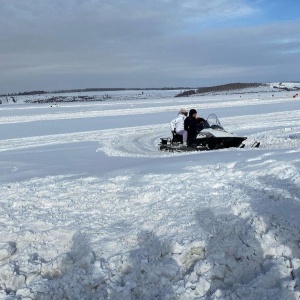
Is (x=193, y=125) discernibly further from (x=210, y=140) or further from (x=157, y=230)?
(x=157, y=230)

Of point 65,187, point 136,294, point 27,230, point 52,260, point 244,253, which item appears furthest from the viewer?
point 65,187

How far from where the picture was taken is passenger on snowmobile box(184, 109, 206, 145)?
46.3 feet

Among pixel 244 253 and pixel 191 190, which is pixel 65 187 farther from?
pixel 244 253

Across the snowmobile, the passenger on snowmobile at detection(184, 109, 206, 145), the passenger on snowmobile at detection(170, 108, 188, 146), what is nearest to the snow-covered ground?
the snowmobile

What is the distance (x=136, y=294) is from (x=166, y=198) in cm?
276

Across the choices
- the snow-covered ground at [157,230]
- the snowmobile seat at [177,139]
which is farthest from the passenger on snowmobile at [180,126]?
the snow-covered ground at [157,230]

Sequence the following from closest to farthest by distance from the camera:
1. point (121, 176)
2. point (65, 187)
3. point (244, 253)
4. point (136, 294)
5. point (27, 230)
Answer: point (136, 294), point (244, 253), point (27, 230), point (65, 187), point (121, 176)

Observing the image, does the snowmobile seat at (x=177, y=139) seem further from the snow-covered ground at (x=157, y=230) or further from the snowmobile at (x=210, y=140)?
the snow-covered ground at (x=157, y=230)

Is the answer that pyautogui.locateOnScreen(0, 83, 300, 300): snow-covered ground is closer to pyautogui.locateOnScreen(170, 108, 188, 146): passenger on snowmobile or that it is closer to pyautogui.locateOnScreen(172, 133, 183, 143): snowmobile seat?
pyautogui.locateOnScreen(170, 108, 188, 146): passenger on snowmobile

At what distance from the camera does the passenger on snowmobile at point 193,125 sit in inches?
556

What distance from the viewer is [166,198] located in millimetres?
7109

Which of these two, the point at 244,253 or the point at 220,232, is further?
the point at 220,232

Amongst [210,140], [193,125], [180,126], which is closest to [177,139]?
[180,126]

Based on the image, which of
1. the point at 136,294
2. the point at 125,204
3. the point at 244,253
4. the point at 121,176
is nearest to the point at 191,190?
the point at 125,204
